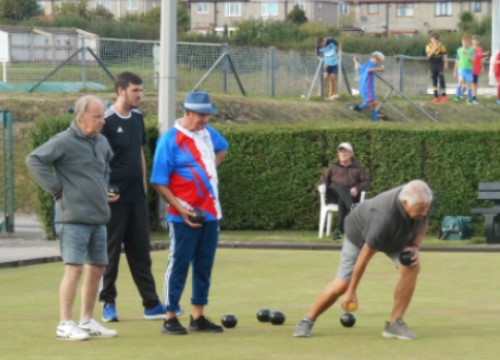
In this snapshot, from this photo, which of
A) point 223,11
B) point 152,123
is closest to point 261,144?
point 152,123

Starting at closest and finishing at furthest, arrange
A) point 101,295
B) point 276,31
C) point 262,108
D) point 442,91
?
point 101,295 → point 262,108 → point 442,91 → point 276,31

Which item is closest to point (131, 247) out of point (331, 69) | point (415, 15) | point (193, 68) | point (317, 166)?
point (317, 166)

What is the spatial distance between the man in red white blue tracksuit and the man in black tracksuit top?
0.78 metres

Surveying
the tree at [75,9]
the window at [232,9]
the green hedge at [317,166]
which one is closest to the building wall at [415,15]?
the window at [232,9]

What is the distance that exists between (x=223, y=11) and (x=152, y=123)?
8676 cm

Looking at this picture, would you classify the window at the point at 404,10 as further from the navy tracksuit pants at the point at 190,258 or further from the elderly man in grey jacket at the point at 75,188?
the elderly man in grey jacket at the point at 75,188

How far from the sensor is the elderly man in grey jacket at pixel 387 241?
32.1 feet

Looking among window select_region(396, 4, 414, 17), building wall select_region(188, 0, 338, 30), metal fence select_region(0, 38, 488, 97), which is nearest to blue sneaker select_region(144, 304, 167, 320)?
metal fence select_region(0, 38, 488, 97)

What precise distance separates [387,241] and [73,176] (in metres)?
2.31

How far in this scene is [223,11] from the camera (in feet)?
355

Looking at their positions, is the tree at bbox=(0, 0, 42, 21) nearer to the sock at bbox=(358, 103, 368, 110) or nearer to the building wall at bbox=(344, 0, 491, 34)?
the sock at bbox=(358, 103, 368, 110)

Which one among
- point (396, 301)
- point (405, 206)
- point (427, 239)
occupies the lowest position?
point (427, 239)

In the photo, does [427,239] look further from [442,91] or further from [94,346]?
[442,91]

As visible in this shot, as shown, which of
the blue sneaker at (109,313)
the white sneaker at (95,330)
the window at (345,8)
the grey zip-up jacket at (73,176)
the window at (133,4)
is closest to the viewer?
the grey zip-up jacket at (73,176)
